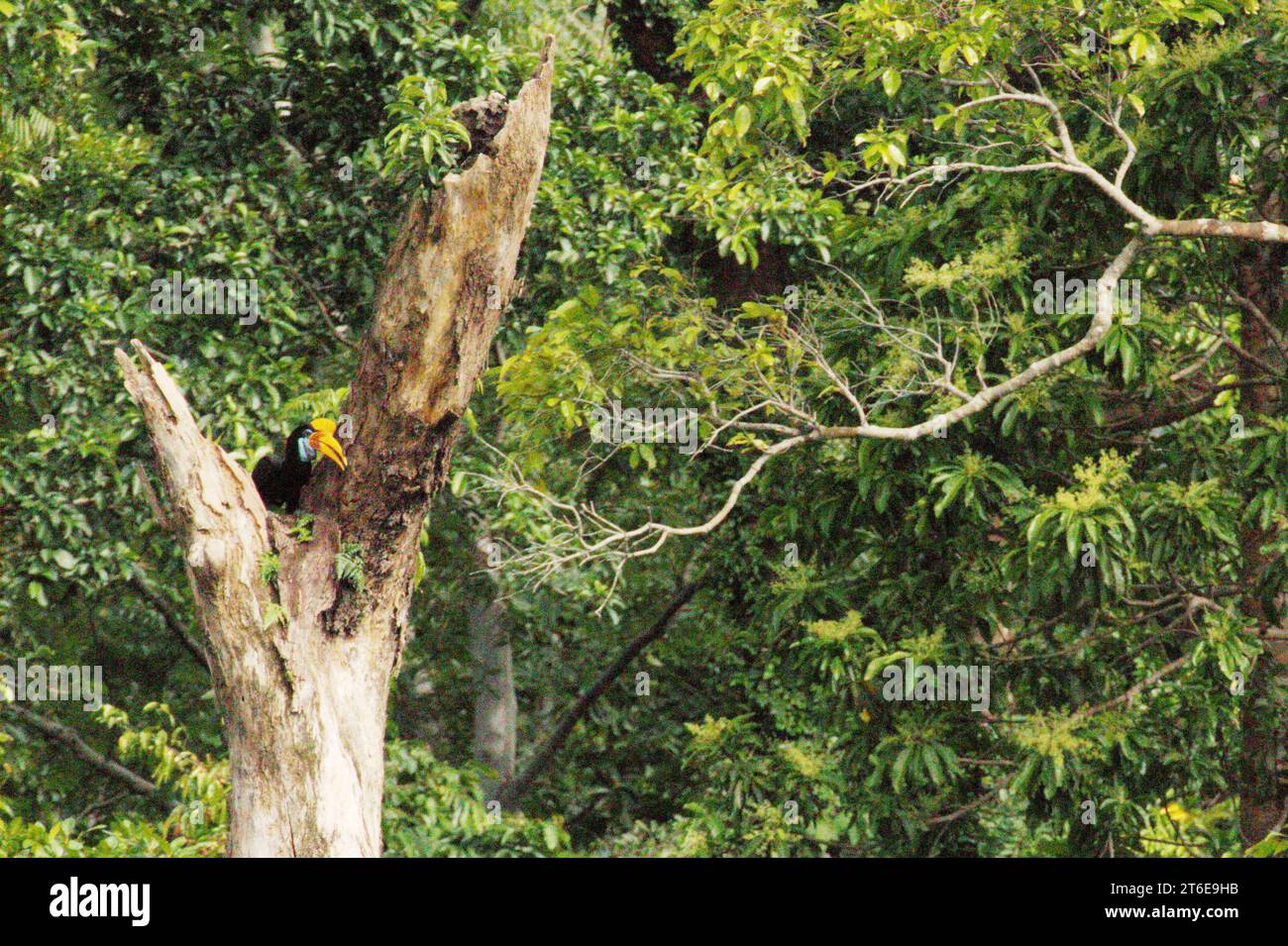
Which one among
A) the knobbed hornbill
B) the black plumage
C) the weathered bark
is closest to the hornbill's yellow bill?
the knobbed hornbill

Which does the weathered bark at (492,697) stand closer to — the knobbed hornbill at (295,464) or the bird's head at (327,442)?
the knobbed hornbill at (295,464)

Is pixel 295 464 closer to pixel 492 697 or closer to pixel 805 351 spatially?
pixel 805 351

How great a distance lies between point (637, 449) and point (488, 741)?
466 cm

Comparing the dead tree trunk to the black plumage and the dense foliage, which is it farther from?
the dense foliage

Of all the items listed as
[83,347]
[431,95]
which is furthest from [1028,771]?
[83,347]

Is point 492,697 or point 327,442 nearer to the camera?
point 327,442

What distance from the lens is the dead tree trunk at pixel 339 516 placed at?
552 cm

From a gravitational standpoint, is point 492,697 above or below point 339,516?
below

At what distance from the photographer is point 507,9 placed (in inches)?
467

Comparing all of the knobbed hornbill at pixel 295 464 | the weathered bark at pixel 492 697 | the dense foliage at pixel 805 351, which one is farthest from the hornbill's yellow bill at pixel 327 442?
the weathered bark at pixel 492 697

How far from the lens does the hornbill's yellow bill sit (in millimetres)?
5629

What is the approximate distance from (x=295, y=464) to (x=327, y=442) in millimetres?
632

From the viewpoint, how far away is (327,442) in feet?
18.5

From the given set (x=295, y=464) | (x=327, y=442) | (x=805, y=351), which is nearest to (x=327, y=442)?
(x=327, y=442)
